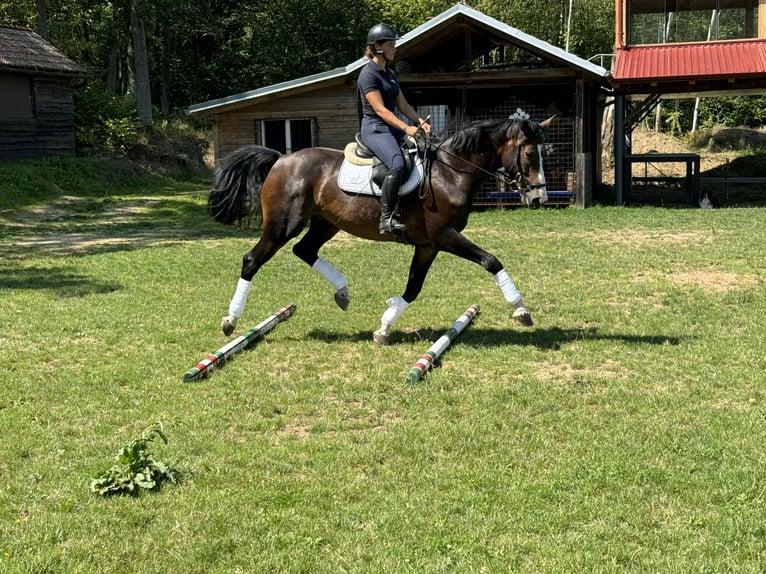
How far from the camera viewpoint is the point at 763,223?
16547 mm

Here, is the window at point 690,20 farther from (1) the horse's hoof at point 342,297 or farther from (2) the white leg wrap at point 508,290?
(2) the white leg wrap at point 508,290

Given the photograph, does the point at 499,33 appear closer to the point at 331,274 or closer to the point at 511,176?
the point at 331,274

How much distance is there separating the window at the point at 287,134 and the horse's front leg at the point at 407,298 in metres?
16.0

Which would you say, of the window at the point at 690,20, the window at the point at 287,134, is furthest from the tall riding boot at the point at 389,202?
the window at the point at 690,20

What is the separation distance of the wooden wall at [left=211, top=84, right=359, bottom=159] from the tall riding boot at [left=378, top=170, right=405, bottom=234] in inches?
606

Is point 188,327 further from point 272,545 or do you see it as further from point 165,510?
point 272,545

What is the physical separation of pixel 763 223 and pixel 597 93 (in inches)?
444

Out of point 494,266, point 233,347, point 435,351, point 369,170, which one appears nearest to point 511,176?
point 494,266

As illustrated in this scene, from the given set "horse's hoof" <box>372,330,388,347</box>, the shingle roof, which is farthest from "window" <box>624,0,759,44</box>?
the shingle roof

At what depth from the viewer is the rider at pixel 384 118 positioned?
719 cm

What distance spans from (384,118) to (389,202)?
0.75 meters

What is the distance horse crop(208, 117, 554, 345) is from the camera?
24.1ft

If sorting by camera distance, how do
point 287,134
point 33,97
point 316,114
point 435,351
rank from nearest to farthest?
point 435,351
point 316,114
point 287,134
point 33,97

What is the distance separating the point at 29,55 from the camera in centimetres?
2825
